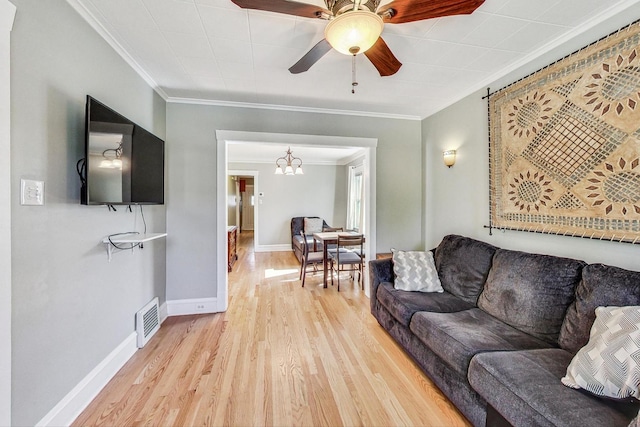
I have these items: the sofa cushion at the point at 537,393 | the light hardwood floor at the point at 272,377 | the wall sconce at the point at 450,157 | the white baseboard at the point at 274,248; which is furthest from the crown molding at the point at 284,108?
the white baseboard at the point at 274,248

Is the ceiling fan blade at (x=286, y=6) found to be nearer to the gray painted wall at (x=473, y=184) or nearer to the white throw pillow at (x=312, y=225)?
the gray painted wall at (x=473, y=184)

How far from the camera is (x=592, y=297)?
1513 millimetres

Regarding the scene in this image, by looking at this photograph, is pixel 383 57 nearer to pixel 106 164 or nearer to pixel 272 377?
pixel 106 164

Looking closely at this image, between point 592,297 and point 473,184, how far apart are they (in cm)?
157

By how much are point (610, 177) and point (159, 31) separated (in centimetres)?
327

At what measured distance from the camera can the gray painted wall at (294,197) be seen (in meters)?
7.15

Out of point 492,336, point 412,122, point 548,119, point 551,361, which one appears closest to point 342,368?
point 492,336

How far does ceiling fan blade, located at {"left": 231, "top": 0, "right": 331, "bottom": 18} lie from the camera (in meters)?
1.34

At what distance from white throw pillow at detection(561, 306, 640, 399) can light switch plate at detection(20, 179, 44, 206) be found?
2759 mm


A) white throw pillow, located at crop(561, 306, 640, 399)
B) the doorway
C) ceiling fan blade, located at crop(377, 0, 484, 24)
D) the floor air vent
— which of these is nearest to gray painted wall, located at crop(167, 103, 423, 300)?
the floor air vent

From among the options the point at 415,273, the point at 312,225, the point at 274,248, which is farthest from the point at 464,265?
the point at 274,248

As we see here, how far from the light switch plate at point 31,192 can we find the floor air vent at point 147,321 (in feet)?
4.81

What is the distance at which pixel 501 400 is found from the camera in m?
1.29

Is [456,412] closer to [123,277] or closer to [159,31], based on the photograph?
[123,277]
